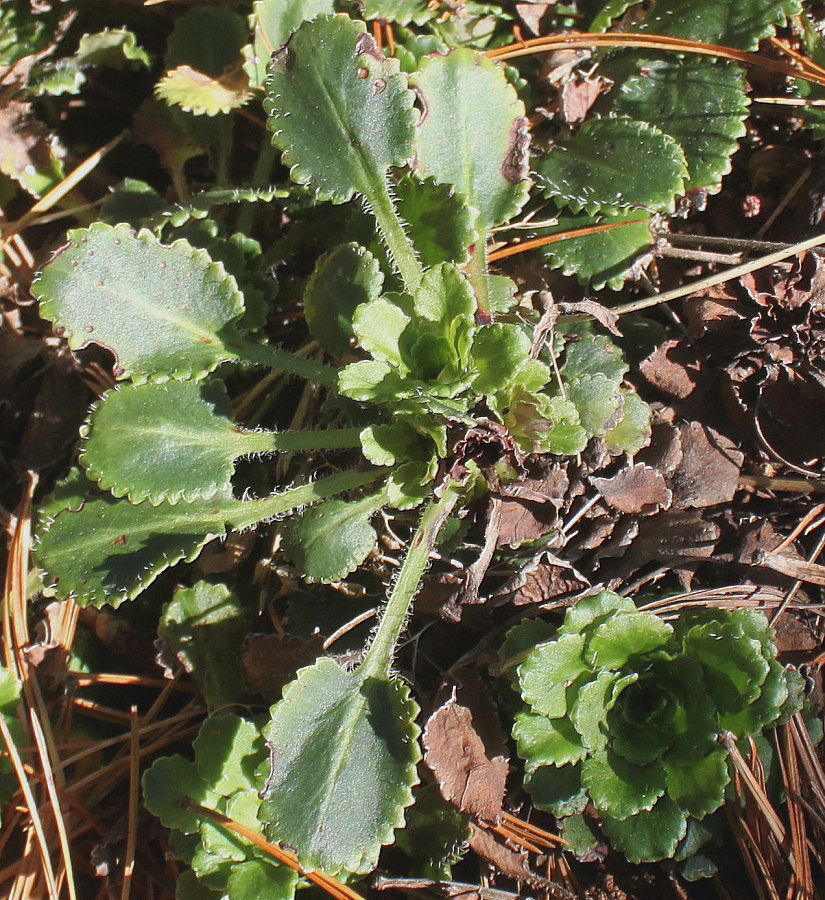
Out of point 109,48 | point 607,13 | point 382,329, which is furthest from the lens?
point 109,48

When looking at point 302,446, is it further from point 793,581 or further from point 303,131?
point 793,581

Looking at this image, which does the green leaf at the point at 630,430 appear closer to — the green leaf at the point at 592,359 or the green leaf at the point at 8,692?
the green leaf at the point at 592,359

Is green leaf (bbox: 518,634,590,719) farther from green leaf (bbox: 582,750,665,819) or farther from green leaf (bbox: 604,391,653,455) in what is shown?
green leaf (bbox: 604,391,653,455)

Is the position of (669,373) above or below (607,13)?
below

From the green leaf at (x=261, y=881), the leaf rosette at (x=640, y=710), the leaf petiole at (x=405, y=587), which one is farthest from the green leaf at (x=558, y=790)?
the green leaf at (x=261, y=881)

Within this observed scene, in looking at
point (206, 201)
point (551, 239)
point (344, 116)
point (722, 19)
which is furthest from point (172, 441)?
point (722, 19)

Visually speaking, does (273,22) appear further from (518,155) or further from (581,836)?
(581,836)

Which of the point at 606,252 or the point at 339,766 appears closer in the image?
the point at 339,766
